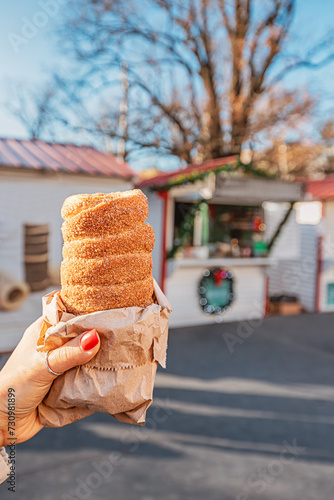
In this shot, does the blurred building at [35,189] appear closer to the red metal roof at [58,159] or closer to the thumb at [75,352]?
the red metal roof at [58,159]

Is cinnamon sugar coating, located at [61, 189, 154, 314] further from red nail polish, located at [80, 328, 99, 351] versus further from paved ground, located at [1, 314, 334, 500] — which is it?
paved ground, located at [1, 314, 334, 500]

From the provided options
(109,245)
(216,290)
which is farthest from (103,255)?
(216,290)

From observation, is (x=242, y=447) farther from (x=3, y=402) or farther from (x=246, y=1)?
(x=246, y=1)

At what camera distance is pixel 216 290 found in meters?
13.0

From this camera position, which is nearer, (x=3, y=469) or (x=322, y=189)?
(x=3, y=469)

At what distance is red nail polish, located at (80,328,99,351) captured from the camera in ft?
5.65

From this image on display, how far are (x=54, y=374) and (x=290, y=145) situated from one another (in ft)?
71.4

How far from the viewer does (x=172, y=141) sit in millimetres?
18141

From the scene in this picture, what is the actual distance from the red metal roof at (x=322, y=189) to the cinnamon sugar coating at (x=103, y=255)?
12656mm

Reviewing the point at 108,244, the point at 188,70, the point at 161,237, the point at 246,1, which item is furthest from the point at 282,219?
the point at 108,244

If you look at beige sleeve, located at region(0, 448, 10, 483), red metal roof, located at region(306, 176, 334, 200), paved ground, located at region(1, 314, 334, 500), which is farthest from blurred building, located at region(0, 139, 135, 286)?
red metal roof, located at region(306, 176, 334, 200)

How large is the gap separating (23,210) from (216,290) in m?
6.43

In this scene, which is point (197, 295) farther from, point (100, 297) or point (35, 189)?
point (100, 297)

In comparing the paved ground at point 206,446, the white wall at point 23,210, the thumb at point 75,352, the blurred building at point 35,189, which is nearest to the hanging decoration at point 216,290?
the paved ground at point 206,446
